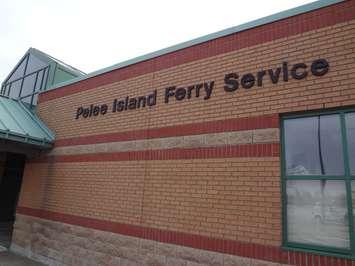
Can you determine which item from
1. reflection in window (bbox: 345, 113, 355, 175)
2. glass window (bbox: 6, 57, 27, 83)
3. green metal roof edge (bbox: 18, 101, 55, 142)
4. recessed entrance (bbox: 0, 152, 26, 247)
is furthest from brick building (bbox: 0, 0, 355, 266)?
recessed entrance (bbox: 0, 152, 26, 247)

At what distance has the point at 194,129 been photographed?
6969 millimetres

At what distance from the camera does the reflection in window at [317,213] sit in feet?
16.3

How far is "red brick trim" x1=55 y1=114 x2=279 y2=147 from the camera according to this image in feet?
19.7

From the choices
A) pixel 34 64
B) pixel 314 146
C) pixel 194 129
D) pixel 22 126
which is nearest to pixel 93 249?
→ pixel 194 129

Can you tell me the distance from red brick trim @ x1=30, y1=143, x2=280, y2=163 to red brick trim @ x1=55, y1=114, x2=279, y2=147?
37cm

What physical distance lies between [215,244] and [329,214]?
2.14 m

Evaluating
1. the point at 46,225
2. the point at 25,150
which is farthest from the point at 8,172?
the point at 46,225

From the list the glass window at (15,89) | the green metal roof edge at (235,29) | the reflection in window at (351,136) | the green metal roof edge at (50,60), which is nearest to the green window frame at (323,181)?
the reflection in window at (351,136)

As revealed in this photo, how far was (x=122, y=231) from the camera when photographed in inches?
302

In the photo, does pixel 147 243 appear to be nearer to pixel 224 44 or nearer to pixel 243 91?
pixel 243 91

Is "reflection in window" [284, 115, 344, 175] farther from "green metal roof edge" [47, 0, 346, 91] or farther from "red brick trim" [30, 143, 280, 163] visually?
"green metal roof edge" [47, 0, 346, 91]

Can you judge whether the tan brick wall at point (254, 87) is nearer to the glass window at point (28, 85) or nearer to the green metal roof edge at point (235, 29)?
the green metal roof edge at point (235, 29)

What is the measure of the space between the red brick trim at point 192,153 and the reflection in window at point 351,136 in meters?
1.15

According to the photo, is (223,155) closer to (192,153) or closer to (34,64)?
(192,153)
